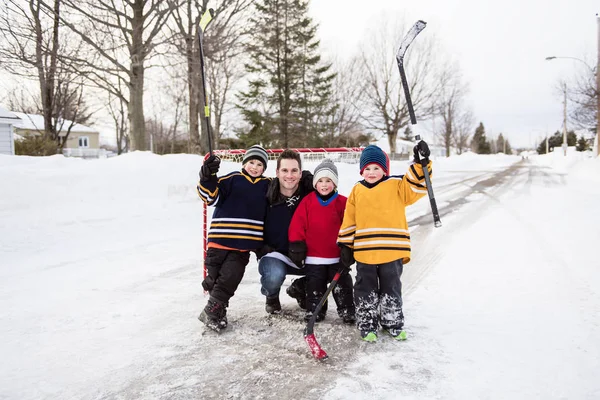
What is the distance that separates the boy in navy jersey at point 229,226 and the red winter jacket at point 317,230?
356mm

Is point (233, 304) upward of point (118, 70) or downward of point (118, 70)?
downward

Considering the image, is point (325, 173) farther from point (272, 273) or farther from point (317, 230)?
point (272, 273)

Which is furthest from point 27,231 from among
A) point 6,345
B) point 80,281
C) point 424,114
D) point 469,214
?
point 424,114

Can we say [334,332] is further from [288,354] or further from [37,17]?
[37,17]

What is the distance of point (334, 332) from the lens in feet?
10.5

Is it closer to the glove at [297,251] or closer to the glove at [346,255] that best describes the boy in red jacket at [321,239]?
the glove at [297,251]

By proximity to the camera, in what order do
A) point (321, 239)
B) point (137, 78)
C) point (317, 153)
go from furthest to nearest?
point (137, 78)
point (317, 153)
point (321, 239)

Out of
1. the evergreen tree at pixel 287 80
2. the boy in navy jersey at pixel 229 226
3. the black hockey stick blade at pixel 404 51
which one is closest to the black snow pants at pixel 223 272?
the boy in navy jersey at pixel 229 226

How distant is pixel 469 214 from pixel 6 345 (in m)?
8.34

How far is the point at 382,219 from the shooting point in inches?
122

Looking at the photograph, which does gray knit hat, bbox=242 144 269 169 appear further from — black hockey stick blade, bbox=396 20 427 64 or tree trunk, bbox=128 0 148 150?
tree trunk, bbox=128 0 148 150

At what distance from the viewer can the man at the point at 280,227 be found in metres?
3.46

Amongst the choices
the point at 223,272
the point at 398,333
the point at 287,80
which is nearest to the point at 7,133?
the point at 287,80

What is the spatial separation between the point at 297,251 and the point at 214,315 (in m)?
0.83
